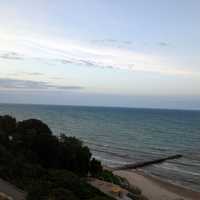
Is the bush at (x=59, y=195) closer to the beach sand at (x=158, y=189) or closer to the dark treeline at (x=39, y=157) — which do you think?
the dark treeline at (x=39, y=157)

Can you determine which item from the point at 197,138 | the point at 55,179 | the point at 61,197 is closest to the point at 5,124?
the point at 55,179

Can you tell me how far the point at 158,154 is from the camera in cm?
4694

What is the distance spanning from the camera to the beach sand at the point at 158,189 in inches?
1024

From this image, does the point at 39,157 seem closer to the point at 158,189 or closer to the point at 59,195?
the point at 158,189

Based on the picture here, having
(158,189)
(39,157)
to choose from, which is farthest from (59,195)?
(158,189)

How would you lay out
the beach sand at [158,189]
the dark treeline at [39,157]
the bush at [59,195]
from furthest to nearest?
1. the beach sand at [158,189]
2. the dark treeline at [39,157]
3. the bush at [59,195]

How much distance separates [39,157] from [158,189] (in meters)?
11.0

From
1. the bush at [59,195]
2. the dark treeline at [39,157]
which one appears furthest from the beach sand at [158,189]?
the bush at [59,195]

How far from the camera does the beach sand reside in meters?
26.0

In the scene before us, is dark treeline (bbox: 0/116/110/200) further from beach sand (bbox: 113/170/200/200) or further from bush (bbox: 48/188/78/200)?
beach sand (bbox: 113/170/200/200)

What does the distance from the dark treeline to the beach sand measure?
437 centimetres

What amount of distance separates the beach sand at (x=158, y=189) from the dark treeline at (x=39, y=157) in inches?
172

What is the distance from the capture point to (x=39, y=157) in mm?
27047

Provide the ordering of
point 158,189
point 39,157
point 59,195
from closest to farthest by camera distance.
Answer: point 59,195, point 39,157, point 158,189
